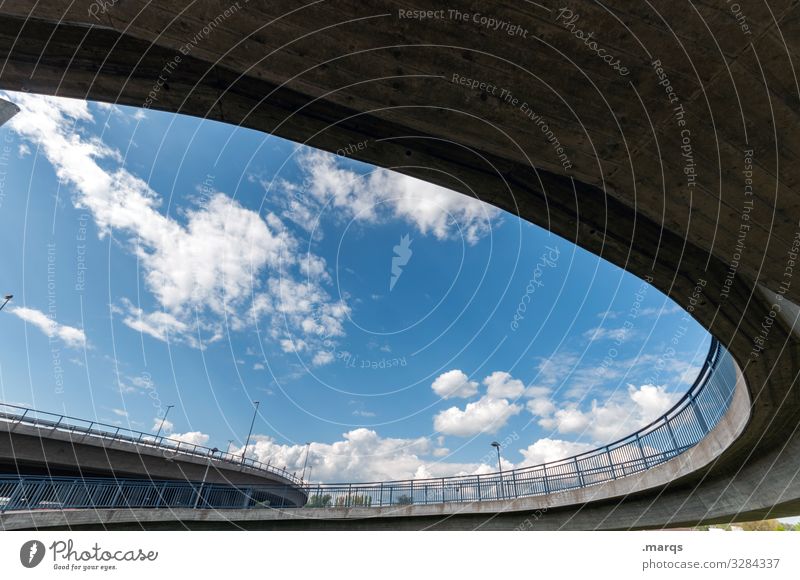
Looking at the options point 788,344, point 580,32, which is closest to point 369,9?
point 580,32

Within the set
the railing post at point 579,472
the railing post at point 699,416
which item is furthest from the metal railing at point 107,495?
the railing post at point 699,416

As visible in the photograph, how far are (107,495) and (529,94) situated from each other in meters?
30.7

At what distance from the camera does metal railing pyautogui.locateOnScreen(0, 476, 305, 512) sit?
1769cm

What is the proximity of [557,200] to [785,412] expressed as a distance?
1170 centimetres

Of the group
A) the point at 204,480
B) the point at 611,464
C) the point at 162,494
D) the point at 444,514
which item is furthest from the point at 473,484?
the point at 204,480

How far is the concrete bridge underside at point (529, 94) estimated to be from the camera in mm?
4059

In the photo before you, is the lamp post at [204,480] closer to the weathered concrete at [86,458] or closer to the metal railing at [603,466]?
the weathered concrete at [86,458]

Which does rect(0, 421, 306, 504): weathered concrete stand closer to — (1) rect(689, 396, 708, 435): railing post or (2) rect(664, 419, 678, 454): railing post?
(2) rect(664, 419, 678, 454): railing post

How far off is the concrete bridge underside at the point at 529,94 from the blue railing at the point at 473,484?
7.87m

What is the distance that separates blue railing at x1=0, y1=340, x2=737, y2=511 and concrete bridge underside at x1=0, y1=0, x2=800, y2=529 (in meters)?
7.87

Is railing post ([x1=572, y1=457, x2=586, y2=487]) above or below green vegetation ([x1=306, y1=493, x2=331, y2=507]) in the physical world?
above

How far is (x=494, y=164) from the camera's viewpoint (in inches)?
251

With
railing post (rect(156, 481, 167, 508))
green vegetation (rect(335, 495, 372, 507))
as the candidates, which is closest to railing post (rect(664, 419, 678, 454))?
green vegetation (rect(335, 495, 372, 507))
